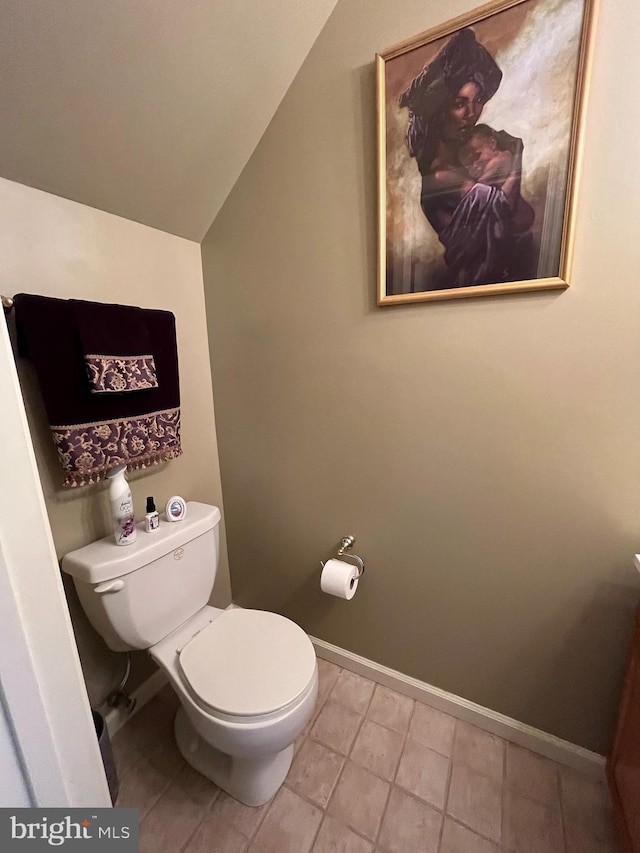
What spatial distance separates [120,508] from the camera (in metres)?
1.10

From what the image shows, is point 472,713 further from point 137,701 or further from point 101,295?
point 101,295

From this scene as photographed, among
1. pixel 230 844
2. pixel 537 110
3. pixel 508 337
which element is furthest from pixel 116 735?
pixel 537 110

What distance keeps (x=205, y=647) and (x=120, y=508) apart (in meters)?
0.52

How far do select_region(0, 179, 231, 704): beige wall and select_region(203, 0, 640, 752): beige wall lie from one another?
12 centimetres

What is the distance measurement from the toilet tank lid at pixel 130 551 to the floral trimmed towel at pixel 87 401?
0.70 feet

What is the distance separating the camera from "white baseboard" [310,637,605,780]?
1173mm

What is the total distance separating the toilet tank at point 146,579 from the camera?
3.45ft

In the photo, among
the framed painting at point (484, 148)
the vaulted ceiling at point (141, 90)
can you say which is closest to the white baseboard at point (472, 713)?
the framed painting at point (484, 148)

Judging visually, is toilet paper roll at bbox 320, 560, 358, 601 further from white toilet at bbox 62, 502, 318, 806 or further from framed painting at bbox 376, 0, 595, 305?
framed painting at bbox 376, 0, 595, 305

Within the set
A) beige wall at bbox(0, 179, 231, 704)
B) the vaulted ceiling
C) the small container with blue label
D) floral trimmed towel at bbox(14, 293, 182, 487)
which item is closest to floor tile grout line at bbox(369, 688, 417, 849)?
beige wall at bbox(0, 179, 231, 704)

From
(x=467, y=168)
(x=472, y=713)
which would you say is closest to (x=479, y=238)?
(x=467, y=168)

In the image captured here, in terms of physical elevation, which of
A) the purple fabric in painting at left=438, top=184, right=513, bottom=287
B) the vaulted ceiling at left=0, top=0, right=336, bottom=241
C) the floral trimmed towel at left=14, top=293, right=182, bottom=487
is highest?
the vaulted ceiling at left=0, top=0, right=336, bottom=241

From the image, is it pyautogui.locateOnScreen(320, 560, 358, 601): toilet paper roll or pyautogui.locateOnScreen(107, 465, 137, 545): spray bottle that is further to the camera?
pyautogui.locateOnScreen(320, 560, 358, 601): toilet paper roll

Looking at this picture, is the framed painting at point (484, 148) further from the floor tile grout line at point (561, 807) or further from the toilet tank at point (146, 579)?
the floor tile grout line at point (561, 807)
